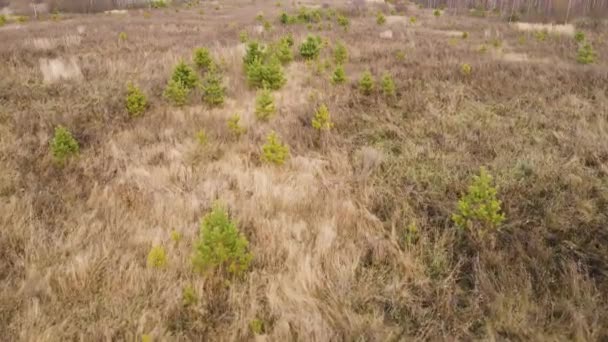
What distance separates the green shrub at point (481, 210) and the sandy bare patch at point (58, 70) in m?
8.82

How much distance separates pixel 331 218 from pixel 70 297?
231 cm

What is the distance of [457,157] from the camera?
5199 millimetres

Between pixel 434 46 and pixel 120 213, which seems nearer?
pixel 120 213

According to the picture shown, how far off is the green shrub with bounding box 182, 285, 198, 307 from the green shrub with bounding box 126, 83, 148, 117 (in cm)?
497

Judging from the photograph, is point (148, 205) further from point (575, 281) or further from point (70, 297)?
point (575, 281)

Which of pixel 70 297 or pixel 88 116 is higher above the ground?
pixel 88 116

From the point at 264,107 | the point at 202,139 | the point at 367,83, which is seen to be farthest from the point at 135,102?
the point at 367,83

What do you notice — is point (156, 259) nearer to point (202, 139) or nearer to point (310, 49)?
point (202, 139)

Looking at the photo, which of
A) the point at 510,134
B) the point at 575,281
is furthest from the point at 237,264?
the point at 510,134

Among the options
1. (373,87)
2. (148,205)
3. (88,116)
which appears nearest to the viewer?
(148,205)

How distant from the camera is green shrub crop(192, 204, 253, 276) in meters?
2.95

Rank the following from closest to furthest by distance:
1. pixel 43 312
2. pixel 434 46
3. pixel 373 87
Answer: pixel 43 312
pixel 373 87
pixel 434 46

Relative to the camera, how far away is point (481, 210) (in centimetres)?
351

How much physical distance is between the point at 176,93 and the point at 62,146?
9.10 feet
